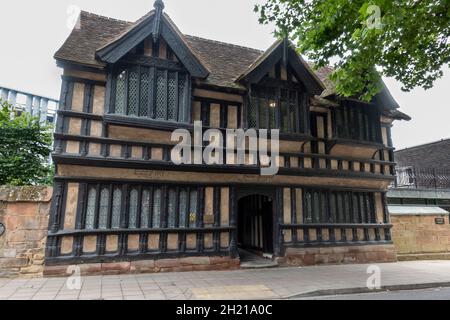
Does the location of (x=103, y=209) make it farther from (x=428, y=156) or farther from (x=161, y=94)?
(x=428, y=156)

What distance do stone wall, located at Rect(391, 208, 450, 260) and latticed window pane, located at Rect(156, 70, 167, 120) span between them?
9918 mm

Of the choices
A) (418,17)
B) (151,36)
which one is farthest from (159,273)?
(418,17)

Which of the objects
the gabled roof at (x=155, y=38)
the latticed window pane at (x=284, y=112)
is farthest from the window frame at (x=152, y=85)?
the latticed window pane at (x=284, y=112)

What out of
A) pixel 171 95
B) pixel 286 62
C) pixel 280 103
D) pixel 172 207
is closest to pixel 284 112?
pixel 280 103

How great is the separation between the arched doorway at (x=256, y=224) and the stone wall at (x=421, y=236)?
5.38m

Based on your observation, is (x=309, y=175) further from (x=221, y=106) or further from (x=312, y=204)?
(x=221, y=106)

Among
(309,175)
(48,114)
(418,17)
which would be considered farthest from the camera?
(48,114)

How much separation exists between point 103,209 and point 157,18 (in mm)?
5727

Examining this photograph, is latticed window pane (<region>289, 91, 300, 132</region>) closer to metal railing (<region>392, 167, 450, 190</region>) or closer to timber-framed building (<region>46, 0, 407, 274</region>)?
timber-framed building (<region>46, 0, 407, 274</region>)

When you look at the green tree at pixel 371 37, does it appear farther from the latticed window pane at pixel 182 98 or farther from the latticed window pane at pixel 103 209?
the latticed window pane at pixel 103 209

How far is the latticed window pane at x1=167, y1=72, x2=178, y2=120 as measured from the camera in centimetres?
819

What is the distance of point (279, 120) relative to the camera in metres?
9.23
